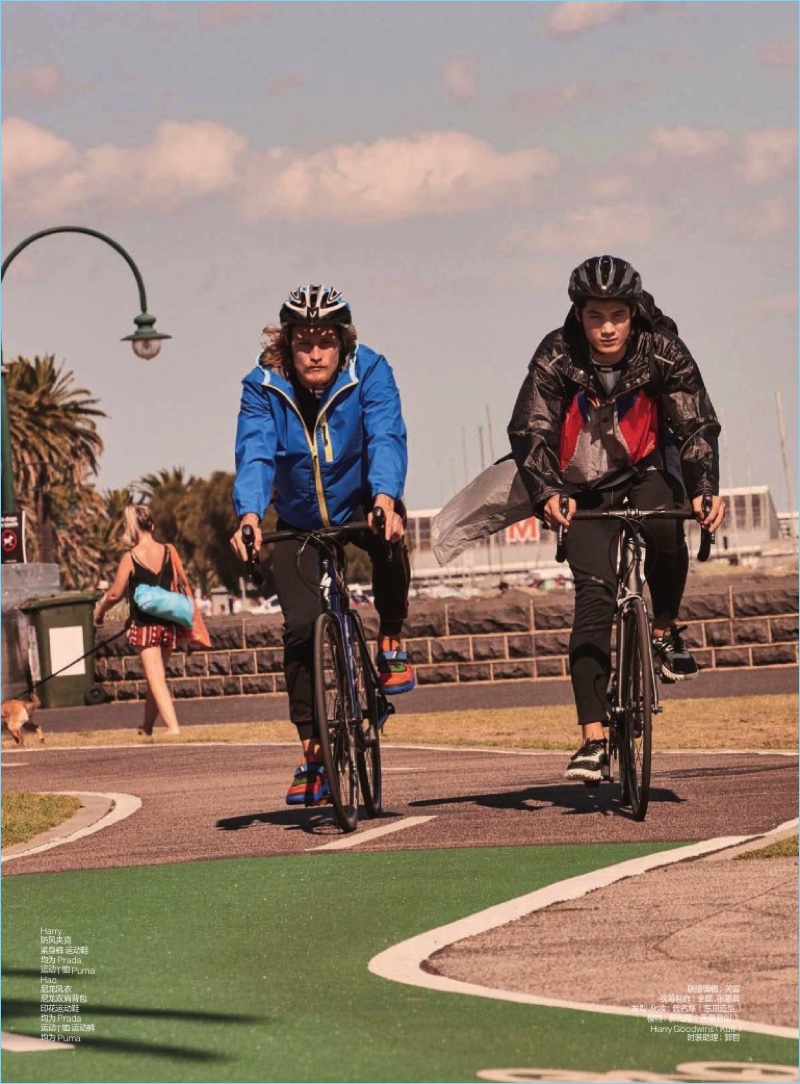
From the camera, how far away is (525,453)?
7992 mm

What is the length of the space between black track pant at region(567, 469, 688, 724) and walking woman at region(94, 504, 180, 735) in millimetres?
7914

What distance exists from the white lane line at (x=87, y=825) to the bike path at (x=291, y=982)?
923 mm

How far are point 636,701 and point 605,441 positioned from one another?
1.01 metres

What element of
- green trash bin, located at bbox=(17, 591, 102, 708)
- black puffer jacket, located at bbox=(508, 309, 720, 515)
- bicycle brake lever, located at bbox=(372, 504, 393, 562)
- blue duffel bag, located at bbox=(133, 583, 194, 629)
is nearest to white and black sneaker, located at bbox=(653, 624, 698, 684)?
black puffer jacket, located at bbox=(508, 309, 720, 515)

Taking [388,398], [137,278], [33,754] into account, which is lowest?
[33,754]


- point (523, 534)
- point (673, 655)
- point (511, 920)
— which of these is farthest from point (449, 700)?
point (523, 534)

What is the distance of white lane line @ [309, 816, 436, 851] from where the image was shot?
7.98 metres

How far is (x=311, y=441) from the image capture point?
27.3 ft

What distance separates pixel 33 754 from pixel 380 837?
780cm

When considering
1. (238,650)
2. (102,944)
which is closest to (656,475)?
(102,944)

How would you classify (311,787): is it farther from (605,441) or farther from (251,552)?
(605,441)

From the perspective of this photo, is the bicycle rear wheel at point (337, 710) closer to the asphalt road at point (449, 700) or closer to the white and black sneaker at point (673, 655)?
the white and black sneaker at point (673, 655)

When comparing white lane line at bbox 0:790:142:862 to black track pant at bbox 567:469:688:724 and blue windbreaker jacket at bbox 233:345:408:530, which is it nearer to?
blue windbreaker jacket at bbox 233:345:408:530

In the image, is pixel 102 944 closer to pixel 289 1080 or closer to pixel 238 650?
pixel 289 1080
